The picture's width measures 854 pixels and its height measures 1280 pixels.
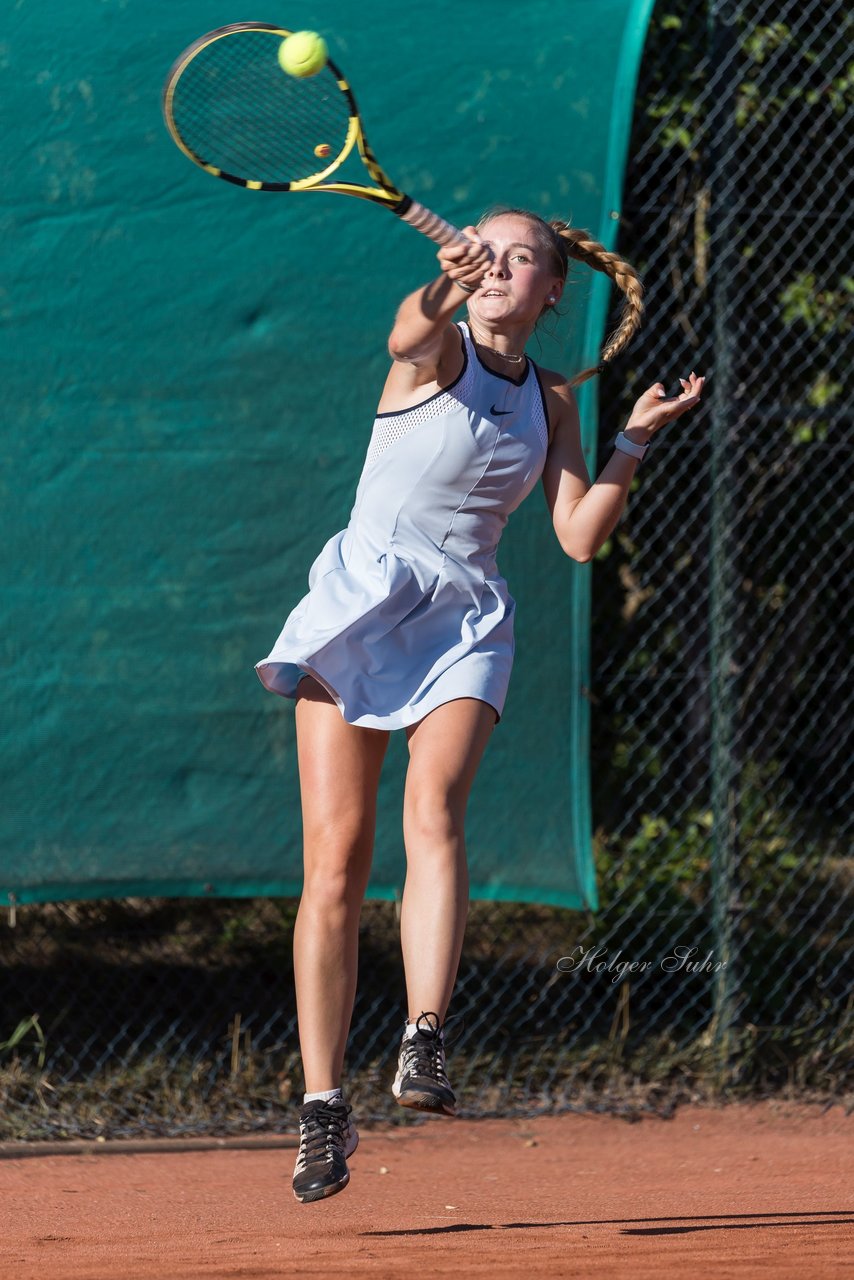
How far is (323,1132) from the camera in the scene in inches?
112

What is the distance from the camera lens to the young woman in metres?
2.84

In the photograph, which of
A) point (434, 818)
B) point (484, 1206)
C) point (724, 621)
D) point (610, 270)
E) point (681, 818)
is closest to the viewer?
point (434, 818)

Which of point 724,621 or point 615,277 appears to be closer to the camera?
point 615,277

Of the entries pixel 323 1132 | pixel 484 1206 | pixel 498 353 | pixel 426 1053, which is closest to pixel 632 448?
pixel 498 353

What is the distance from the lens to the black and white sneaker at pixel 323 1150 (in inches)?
110

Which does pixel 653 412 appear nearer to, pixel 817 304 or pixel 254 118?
pixel 254 118

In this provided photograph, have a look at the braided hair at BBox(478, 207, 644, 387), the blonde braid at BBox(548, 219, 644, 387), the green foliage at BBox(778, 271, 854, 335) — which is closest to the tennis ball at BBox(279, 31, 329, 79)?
the braided hair at BBox(478, 207, 644, 387)

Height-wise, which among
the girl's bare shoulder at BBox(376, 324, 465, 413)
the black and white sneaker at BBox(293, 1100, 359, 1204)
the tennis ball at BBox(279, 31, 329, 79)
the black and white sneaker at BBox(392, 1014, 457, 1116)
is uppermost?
the tennis ball at BBox(279, 31, 329, 79)

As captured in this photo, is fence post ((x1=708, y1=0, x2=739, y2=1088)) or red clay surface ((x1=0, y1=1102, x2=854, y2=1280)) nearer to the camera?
red clay surface ((x1=0, y1=1102, x2=854, y2=1280))

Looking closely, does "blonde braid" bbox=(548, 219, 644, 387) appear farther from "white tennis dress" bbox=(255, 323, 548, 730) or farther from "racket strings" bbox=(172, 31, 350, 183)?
"racket strings" bbox=(172, 31, 350, 183)

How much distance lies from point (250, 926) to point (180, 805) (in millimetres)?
969

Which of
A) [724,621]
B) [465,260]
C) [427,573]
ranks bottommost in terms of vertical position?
[724,621]

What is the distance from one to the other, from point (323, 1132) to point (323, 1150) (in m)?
0.03

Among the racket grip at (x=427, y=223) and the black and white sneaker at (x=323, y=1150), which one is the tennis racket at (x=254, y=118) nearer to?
the racket grip at (x=427, y=223)
